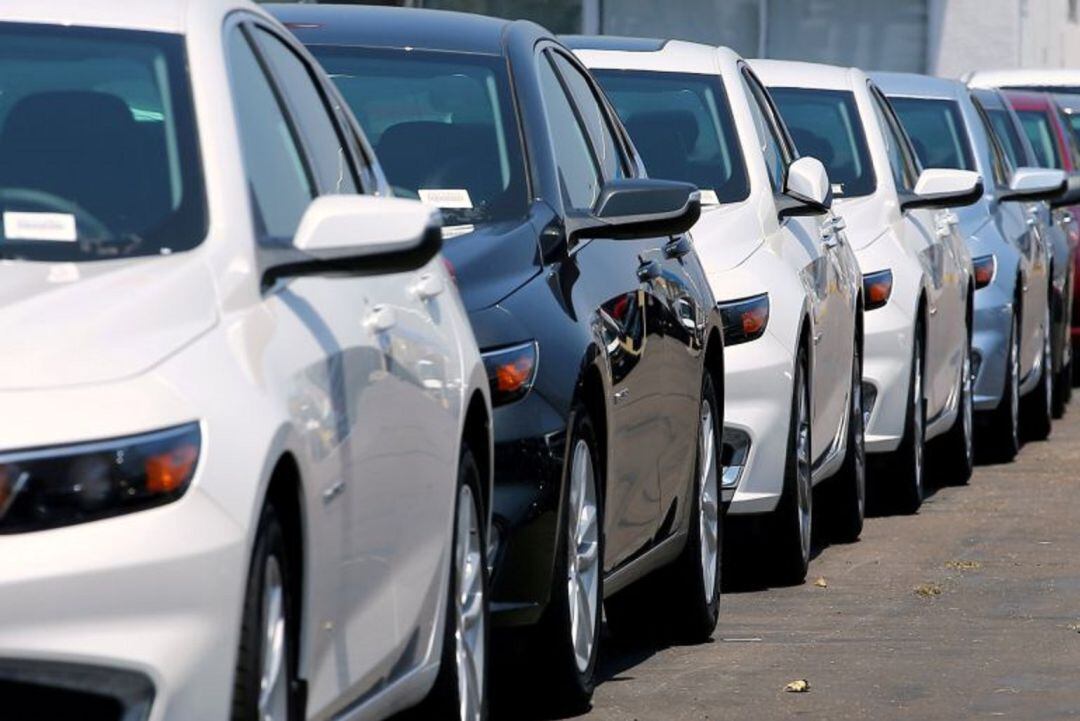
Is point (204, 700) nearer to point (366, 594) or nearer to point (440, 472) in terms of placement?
point (366, 594)

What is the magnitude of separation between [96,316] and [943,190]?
30.1 feet

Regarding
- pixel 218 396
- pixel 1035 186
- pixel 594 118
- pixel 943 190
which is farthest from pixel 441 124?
pixel 1035 186

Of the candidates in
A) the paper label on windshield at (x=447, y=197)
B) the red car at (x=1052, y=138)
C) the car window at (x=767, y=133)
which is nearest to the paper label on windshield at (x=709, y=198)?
the car window at (x=767, y=133)

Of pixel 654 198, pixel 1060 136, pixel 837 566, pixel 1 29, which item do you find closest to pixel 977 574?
pixel 837 566

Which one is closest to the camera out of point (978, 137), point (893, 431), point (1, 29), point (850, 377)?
point (1, 29)

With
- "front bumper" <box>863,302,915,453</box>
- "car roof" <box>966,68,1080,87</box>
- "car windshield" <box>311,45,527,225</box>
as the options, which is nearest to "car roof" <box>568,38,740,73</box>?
"front bumper" <box>863,302,915,453</box>

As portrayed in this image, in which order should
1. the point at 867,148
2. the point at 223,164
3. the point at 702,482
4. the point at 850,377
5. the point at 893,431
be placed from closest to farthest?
the point at 223,164, the point at 702,482, the point at 850,377, the point at 893,431, the point at 867,148

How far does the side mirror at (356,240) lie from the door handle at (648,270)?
3.11 metres

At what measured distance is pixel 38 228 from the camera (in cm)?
507

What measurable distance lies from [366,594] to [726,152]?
597 centimetres

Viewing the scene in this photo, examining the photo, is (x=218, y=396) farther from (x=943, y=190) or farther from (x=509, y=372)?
(x=943, y=190)

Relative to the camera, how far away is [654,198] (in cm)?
795

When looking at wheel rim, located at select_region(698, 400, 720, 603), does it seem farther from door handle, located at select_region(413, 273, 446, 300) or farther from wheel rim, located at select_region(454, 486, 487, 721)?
door handle, located at select_region(413, 273, 446, 300)

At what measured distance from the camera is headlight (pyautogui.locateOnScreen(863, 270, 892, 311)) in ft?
42.3
